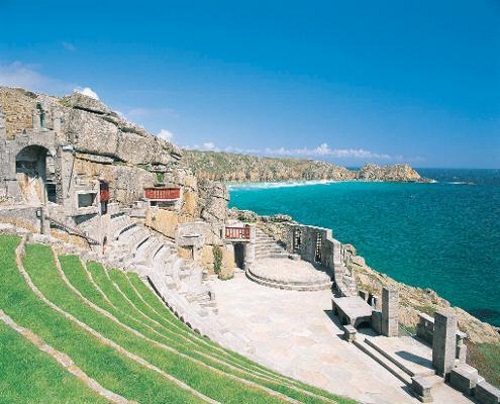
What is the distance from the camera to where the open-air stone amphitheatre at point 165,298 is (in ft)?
31.8

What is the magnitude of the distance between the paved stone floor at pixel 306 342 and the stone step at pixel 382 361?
0.69ft

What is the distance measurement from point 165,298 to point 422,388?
11967 mm

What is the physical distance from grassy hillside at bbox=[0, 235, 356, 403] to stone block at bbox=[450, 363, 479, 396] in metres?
6.17

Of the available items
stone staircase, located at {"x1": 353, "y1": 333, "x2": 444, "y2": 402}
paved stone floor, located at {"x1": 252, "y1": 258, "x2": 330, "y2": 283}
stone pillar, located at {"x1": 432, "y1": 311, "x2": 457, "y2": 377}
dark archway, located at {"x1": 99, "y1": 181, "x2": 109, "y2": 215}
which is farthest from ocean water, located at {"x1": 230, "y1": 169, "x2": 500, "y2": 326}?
dark archway, located at {"x1": 99, "y1": 181, "x2": 109, "y2": 215}

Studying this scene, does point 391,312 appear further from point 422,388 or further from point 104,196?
point 104,196

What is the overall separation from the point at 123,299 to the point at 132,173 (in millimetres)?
20522

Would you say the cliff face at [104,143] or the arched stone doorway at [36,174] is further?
the cliff face at [104,143]

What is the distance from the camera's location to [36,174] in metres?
28.1

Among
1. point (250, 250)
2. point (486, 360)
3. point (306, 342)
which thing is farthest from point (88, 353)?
point (486, 360)

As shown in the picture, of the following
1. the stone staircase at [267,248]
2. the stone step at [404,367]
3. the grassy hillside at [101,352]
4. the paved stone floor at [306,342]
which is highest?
the grassy hillside at [101,352]

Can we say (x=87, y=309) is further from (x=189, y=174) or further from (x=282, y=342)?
(x=189, y=174)

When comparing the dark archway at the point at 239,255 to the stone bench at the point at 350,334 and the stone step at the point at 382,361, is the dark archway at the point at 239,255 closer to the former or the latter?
the stone bench at the point at 350,334

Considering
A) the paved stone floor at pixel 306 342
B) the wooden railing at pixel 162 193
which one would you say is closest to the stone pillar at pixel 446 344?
the paved stone floor at pixel 306 342

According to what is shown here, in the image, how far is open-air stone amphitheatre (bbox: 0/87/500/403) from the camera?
31.8ft
